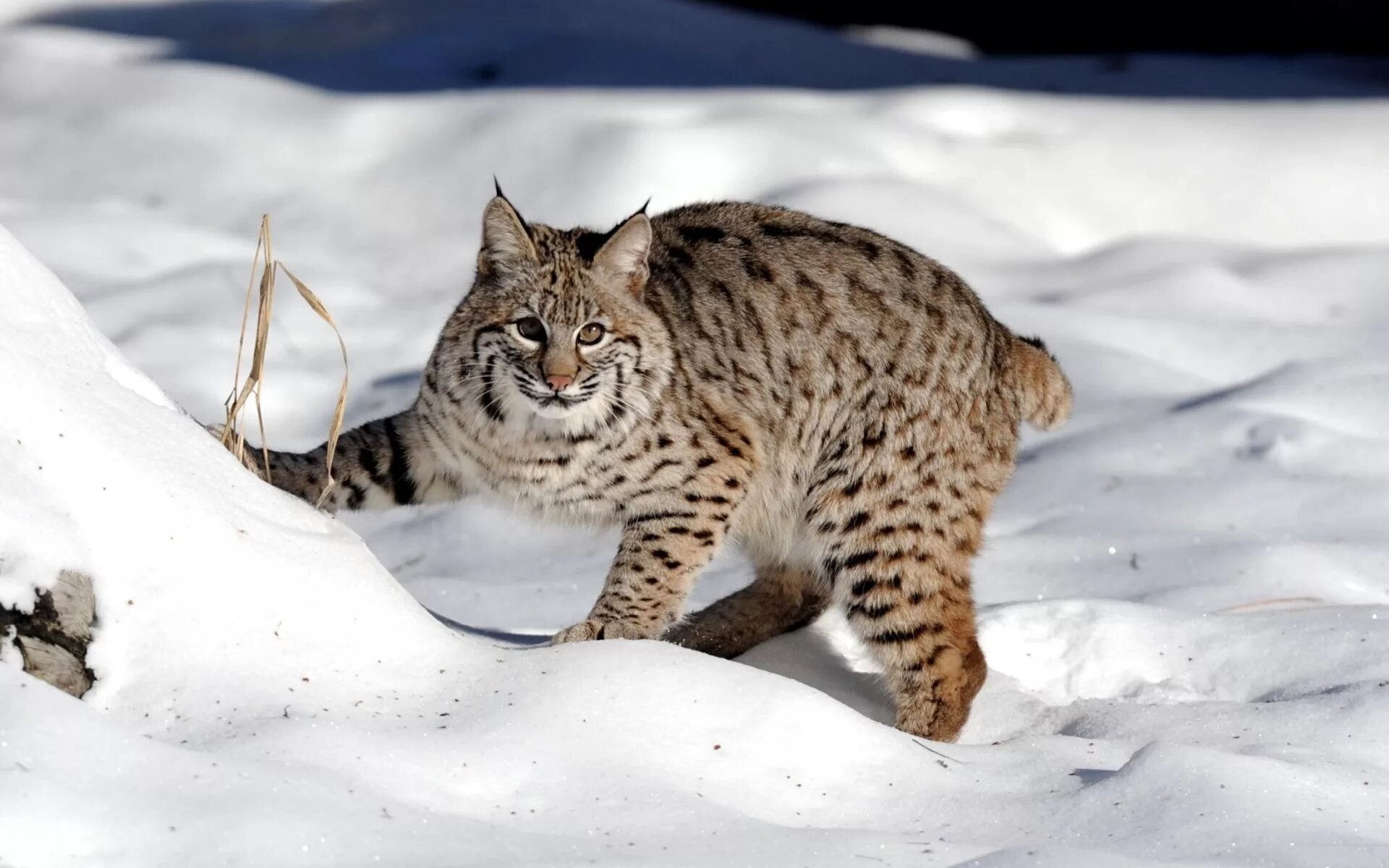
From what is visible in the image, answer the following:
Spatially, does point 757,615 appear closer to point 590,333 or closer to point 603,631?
point 603,631

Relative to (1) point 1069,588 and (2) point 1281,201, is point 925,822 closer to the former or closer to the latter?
(1) point 1069,588

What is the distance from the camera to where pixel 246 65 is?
28.7 ft

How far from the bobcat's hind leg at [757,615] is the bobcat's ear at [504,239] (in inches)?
43.7

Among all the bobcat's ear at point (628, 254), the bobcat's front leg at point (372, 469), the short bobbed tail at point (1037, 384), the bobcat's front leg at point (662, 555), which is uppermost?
the bobcat's ear at point (628, 254)

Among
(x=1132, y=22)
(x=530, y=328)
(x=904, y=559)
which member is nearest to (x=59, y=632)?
(x=530, y=328)

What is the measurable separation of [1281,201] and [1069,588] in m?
3.89

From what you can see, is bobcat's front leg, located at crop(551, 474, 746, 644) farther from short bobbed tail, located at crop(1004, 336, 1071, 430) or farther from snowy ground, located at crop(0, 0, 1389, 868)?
short bobbed tail, located at crop(1004, 336, 1071, 430)

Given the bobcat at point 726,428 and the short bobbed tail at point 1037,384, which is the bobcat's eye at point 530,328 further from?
the short bobbed tail at point 1037,384

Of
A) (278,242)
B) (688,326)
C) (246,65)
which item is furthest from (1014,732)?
(246,65)

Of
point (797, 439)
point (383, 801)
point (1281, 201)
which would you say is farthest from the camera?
point (1281, 201)

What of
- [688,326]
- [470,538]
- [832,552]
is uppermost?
[688,326]

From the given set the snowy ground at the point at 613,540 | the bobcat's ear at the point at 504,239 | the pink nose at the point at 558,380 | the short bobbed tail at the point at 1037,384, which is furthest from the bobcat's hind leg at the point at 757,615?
the bobcat's ear at the point at 504,239

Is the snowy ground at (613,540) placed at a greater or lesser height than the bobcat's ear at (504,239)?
lesser

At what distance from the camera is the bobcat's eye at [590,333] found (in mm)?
3963
